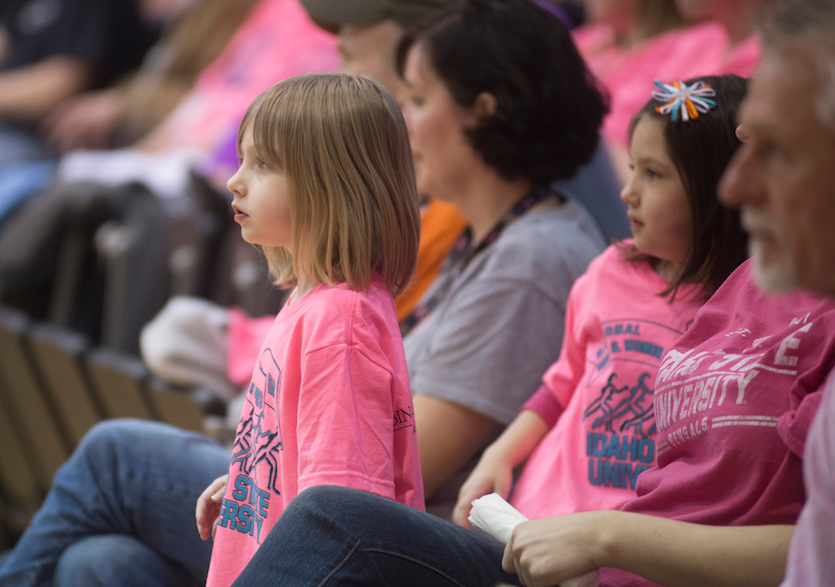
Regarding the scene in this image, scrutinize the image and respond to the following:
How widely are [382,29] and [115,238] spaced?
0.92 metres

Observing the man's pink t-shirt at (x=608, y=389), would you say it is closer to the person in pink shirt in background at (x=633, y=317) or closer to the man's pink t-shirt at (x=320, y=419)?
the person in pink shirt in background at (x=633, y=317)

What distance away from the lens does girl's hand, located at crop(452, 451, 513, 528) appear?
42.3 inches

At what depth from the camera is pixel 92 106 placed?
10.4 feet

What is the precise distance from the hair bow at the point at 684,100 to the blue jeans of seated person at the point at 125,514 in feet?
2.31

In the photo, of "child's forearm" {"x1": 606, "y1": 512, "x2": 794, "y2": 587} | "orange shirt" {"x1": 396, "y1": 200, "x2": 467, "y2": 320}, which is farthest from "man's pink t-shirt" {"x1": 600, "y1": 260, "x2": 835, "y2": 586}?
"orange shirt" {"x1": 396, "y1": 200, "x2": 467, "y2": 320}

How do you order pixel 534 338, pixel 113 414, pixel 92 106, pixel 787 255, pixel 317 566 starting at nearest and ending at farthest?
pixel 787 255 → pixel 317 566 → pixel 534 338 → pixel 113 414 → pixel 92 106

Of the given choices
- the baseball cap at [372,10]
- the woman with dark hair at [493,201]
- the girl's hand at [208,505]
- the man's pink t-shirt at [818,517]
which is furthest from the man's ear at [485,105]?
the man's pink t-shirt at [818,517]

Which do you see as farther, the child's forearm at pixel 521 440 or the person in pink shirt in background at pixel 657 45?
the person in pink shirt in background at pixel 657 45

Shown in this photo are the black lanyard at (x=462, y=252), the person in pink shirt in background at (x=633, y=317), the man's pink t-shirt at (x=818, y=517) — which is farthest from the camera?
the black lanyard at (x=462, y=252)

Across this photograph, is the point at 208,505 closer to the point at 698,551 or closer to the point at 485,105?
the point at 698,551

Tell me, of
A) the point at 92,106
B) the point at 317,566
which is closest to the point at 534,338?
the point at 317,566

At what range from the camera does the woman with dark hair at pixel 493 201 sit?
1154mm

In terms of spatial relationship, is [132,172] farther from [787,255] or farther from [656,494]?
[787,255]

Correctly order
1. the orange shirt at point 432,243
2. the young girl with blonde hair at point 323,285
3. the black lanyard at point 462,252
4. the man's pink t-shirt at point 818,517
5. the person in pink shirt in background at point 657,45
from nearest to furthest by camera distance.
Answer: the man's pink t-shirt at point 818,517
the young girl with blonde hair at point 323,285
the black lanyard at point 462,252
the orange shirt at point 432,243
the person in pink shirt in background at point 657,45
